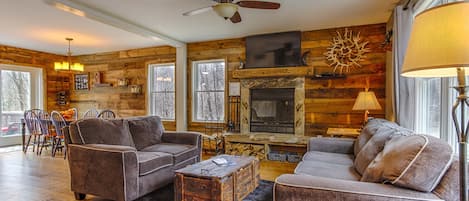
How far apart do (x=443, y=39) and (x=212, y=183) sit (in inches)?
75.1

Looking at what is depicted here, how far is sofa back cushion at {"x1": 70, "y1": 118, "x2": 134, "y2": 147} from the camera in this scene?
9.93 feet

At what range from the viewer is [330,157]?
2982mm

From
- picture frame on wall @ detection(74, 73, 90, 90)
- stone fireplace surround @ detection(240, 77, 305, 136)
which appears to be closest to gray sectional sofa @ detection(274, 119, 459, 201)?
stone fireplace surround @ detection(240, 77, 305, 136)

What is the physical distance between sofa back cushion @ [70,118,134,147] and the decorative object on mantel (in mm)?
3546

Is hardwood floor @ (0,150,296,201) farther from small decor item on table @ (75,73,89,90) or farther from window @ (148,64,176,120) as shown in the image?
small decor item on table @ (75,73,89,90)

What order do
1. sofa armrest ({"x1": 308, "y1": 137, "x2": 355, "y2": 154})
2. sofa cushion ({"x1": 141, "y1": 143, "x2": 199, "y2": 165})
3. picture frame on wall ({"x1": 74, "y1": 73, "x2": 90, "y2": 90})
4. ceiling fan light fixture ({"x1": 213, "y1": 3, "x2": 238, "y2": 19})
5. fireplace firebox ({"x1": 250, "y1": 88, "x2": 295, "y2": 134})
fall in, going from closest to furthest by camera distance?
ceiling fan light fixture ({"x1": 213, "y1": 3, "x2": 238, "y2": 19}) < sofa armrest ({"x1": 308, "y1": 137, "x2": 355, "y2": 154}) < sofa cushion ({"x1": 141, "y1": 143, "x2": 199, "y2": 165}) < fireplace firebox ({"x1": 250, "y1": 88, "x2": 295, "y2": 134}) < picture frame on wall ({"x1": 74, "y1": 73, "x2": 90, "y2": 90})

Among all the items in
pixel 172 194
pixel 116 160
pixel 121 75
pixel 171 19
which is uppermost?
pixel 171 19

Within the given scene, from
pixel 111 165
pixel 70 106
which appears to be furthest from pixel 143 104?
pixel 111 165

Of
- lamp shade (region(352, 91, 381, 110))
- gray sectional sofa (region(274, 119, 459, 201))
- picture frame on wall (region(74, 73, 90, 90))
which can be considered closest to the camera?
gray sectional sofa (region(274, 119, 459, 201))

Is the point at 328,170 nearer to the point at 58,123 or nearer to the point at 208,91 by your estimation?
Result: the point at 208,91

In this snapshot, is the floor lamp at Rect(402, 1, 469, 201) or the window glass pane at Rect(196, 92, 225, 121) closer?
the floor lamp at Rect(402, 1, 469, 201)

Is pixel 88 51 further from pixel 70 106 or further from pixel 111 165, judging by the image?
pixel 111 165

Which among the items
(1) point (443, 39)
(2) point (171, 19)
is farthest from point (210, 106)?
(1) point (443, 39)

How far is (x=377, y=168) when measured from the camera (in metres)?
1.77
